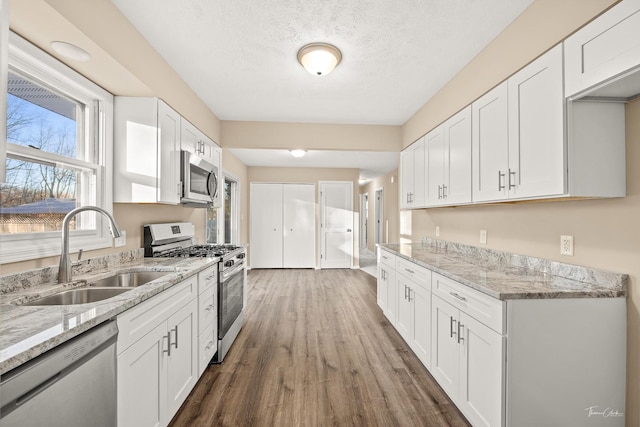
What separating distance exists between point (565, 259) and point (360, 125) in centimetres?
298

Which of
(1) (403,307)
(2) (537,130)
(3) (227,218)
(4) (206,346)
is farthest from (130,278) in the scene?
(3) (227,218)

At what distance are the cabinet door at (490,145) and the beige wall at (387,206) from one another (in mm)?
4423

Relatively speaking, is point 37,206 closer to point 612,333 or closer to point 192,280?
point 192,280

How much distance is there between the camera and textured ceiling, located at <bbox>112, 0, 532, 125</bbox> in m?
1.81

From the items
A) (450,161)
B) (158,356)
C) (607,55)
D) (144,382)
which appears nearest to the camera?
(607,55)

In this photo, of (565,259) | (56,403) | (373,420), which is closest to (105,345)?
(56,403)

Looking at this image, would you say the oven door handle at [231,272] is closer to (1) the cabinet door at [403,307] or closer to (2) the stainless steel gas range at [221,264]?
(2) the stainless steel gas range at [221,264]

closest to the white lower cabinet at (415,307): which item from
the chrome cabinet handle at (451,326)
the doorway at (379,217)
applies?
the chrome cabinet handle at (451,326)

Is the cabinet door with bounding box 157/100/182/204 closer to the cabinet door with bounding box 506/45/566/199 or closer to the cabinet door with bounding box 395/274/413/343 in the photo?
the cabinet door with bounding box 395/274/413/343

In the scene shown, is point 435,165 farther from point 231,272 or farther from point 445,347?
point 231,272

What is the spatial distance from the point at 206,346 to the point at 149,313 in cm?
94

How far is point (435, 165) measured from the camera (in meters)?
2.88

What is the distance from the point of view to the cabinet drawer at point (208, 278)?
80.7 inches

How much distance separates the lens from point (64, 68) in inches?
68.4
